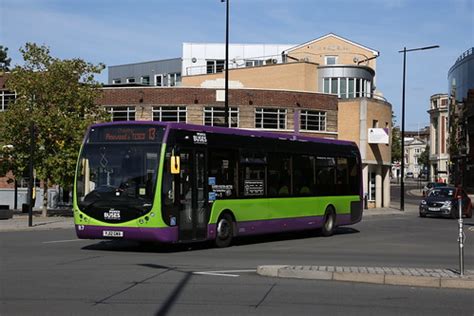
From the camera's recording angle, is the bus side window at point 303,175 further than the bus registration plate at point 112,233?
Yes

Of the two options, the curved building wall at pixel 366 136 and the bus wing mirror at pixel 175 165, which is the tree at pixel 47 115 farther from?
the curved building wall at pixel 366 136

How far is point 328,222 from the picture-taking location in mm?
22453

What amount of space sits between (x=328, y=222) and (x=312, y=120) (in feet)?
74.1

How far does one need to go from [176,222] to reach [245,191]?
3.16 metres

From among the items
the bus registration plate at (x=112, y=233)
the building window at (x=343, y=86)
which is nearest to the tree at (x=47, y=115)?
→ the bus registration plate at (x=112, y=233)

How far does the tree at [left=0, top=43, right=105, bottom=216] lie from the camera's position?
2961 cm

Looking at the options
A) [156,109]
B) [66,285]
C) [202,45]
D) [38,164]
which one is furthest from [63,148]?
[202,45]

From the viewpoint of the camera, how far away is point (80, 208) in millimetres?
15711

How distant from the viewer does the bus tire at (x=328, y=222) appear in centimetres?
2228

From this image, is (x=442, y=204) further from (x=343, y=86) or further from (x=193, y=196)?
(x=193, y=196)

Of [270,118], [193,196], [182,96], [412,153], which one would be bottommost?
[193,196]

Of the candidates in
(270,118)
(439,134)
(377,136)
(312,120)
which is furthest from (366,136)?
(439,134)

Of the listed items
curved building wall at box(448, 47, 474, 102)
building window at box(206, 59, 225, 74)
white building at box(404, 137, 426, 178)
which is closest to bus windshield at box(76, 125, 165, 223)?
building window at box(206, 59, 225, 74)

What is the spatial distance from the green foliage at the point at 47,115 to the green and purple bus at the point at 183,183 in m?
13.2
